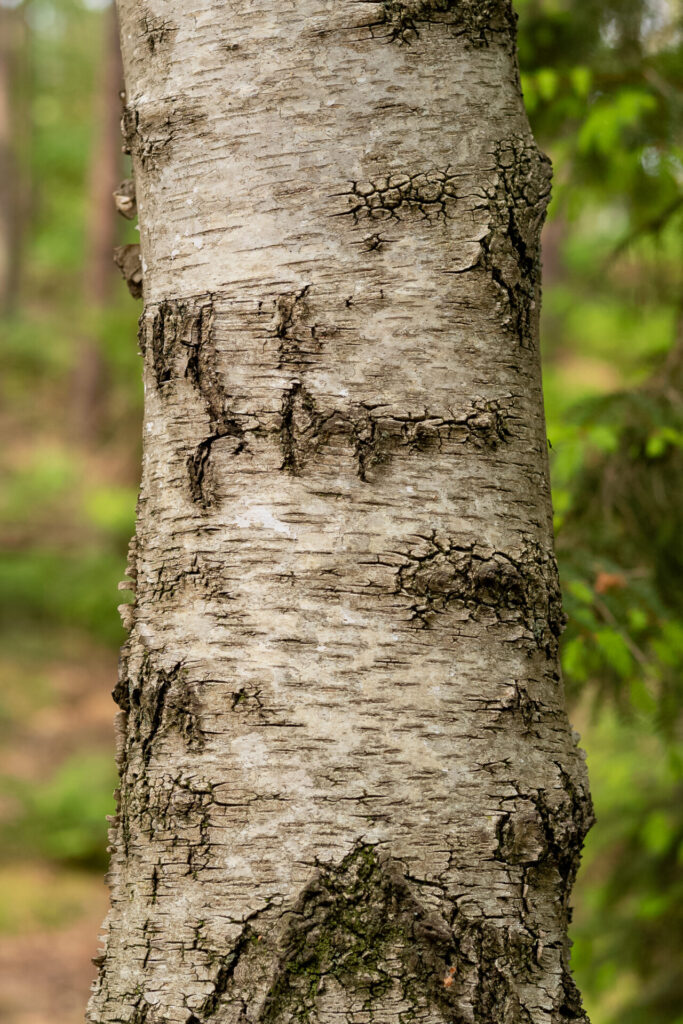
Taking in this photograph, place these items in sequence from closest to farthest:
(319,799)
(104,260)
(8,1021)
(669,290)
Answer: (319,799) → (669,290) → (8,1021) → (104,260)

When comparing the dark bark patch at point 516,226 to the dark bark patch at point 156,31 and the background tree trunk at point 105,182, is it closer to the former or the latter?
the dark bark patch at point 156,31

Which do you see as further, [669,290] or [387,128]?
[669,290]

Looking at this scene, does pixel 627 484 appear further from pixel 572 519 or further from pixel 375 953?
pixel 375 953

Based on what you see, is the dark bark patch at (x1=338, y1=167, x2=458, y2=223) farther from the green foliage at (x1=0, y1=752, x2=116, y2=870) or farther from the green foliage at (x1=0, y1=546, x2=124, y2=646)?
the green foliage at (x1=0, y1=546, x2=124, y2=646)

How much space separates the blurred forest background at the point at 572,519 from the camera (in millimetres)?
2623

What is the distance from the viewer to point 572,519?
9.07 ft

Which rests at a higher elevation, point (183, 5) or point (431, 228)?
point (183, 5)

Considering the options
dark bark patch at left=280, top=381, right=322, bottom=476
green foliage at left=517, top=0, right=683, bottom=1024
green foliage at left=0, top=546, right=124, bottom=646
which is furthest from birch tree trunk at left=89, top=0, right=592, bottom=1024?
green foliage at left=0, top=546, right=124, bottom=646

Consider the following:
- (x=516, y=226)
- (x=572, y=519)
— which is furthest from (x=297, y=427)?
(x=572, y=519)

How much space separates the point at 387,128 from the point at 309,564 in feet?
1.93

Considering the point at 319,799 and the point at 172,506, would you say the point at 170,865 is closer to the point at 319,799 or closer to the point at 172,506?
the point at 319,799

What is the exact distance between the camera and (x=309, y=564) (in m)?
1.11

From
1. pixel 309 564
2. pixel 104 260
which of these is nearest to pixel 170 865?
pixel 309 564

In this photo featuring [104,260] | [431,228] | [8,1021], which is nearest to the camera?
[431,228]
